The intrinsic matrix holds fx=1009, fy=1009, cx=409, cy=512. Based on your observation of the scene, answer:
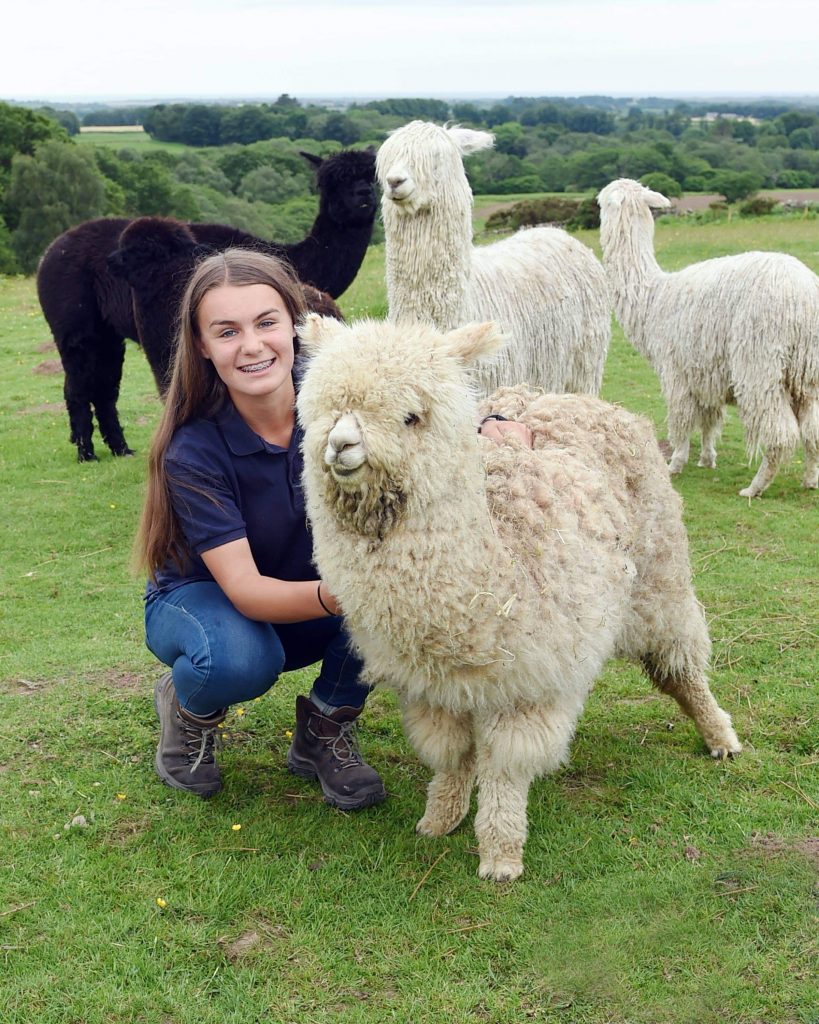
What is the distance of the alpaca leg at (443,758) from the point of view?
272 centimetres

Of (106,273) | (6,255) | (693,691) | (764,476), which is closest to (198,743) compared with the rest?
(693,691)

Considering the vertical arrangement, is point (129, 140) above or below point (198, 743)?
below

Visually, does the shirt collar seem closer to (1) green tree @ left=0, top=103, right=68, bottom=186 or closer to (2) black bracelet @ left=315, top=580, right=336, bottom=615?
(2) black bracelet @ left=315, top=580, right=336, bottom=615

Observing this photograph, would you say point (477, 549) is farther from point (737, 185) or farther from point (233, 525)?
point (737, 185)

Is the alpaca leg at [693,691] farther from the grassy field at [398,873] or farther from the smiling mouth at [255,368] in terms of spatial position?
the smiling mouth at [255,368]

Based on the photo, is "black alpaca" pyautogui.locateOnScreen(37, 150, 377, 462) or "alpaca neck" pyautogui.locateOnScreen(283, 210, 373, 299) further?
"alpaca neck" pyautogui.locateOnScreen(283, 210, 373, 299)

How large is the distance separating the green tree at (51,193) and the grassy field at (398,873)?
31.0 meters

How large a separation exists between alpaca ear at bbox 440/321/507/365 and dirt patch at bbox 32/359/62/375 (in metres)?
9.62

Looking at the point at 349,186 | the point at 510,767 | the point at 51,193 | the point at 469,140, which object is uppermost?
the point at 469,140

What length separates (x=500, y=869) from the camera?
267cm

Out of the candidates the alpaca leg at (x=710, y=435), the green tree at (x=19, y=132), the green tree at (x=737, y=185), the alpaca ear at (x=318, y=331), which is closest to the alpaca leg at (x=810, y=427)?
the alpaca leg at (x=710, y=435)

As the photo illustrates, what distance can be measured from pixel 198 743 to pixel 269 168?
33035mm

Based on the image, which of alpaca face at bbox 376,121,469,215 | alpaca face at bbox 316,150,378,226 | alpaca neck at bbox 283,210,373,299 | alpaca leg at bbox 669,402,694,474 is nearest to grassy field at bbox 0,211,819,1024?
alpaca face at bbox 376,121,469,215

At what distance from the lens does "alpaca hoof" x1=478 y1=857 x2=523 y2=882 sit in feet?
8.77
